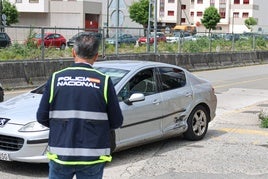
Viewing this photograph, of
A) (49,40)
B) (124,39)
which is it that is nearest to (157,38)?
(124,39)

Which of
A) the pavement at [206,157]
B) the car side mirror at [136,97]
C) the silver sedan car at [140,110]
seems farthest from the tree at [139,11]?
the car side mirror at [136,97]

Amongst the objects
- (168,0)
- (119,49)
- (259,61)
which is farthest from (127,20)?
(119,49)

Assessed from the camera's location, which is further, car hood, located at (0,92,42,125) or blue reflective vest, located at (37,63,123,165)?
car hood, located at (0,92,42,125)

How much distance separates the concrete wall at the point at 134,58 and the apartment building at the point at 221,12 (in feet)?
264

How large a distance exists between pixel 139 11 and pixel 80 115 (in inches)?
3109

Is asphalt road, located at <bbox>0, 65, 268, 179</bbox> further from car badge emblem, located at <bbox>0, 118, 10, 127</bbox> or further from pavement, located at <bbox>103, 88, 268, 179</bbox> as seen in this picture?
car badge emblem, located at <bbox>0, 118, 10, 127</bbox>

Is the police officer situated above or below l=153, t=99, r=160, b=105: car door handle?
above

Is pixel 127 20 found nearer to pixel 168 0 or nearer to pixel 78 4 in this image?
pixel 78 4

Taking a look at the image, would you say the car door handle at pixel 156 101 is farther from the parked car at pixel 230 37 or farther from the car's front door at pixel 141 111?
the parked car at pixel 230 37

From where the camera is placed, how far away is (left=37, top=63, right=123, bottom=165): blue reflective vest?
329cm

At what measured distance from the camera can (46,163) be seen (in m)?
6.37

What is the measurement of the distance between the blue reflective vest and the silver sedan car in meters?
2.69

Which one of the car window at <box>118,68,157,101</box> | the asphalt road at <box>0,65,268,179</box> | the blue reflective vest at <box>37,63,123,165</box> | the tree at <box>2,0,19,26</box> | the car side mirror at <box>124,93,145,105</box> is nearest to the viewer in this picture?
the blue reflective vest at <box>37,63,123,165</box>

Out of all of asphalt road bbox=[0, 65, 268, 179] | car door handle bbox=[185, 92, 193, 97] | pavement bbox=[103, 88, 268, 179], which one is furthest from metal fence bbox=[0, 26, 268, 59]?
car door handle bbox=[185, 92, 193, 97]
